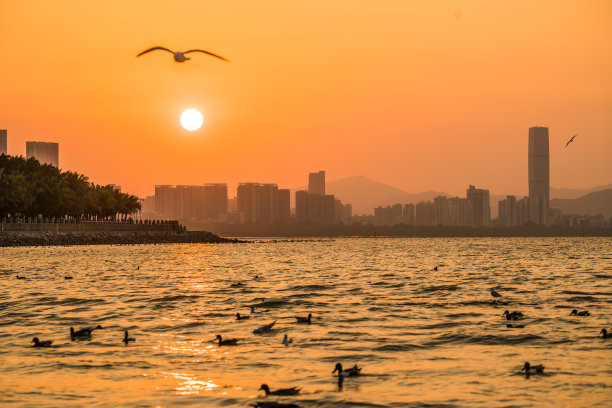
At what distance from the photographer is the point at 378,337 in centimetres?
2995

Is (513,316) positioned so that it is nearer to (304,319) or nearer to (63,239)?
(304,319)

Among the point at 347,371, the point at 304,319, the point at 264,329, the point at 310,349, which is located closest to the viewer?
the point at 347,371

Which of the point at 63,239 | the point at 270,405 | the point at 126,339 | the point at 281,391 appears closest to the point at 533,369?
the point at 281,391

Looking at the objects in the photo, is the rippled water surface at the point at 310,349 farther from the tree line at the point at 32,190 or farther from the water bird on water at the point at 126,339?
the tree line at the point at 32,190

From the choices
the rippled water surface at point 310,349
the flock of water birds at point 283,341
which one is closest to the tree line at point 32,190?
the rippled water surface at point 310,349

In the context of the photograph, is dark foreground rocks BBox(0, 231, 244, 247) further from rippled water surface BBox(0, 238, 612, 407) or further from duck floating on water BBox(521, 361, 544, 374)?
duck floating on water BBox(521, 361, 544, 374)

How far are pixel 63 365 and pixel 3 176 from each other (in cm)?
13822

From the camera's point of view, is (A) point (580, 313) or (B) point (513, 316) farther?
(A) point (580, 313)

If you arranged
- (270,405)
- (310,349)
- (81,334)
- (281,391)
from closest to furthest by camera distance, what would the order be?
(270,405) < (281,391) < (310,349) < (81,334)

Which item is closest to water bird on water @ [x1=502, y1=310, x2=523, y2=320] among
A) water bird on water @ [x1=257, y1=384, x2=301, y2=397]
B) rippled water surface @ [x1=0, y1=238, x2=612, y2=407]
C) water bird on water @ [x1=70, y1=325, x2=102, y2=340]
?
rippled water surface @ [x1=0, y1=238, x2=612, y2=407]

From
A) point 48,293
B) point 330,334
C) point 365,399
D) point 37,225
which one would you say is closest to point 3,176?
point 37,225

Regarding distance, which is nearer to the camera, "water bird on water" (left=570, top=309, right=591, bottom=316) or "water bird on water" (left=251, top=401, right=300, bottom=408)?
"water bird on water" (left=251, top=401, right=300, bottom=408)

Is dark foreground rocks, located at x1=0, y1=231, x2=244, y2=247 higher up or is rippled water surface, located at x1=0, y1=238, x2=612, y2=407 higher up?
dark foreground rocks, located at x1=0, y1=231, x2=244, y2=247

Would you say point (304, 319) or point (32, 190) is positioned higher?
point (32, 190)
